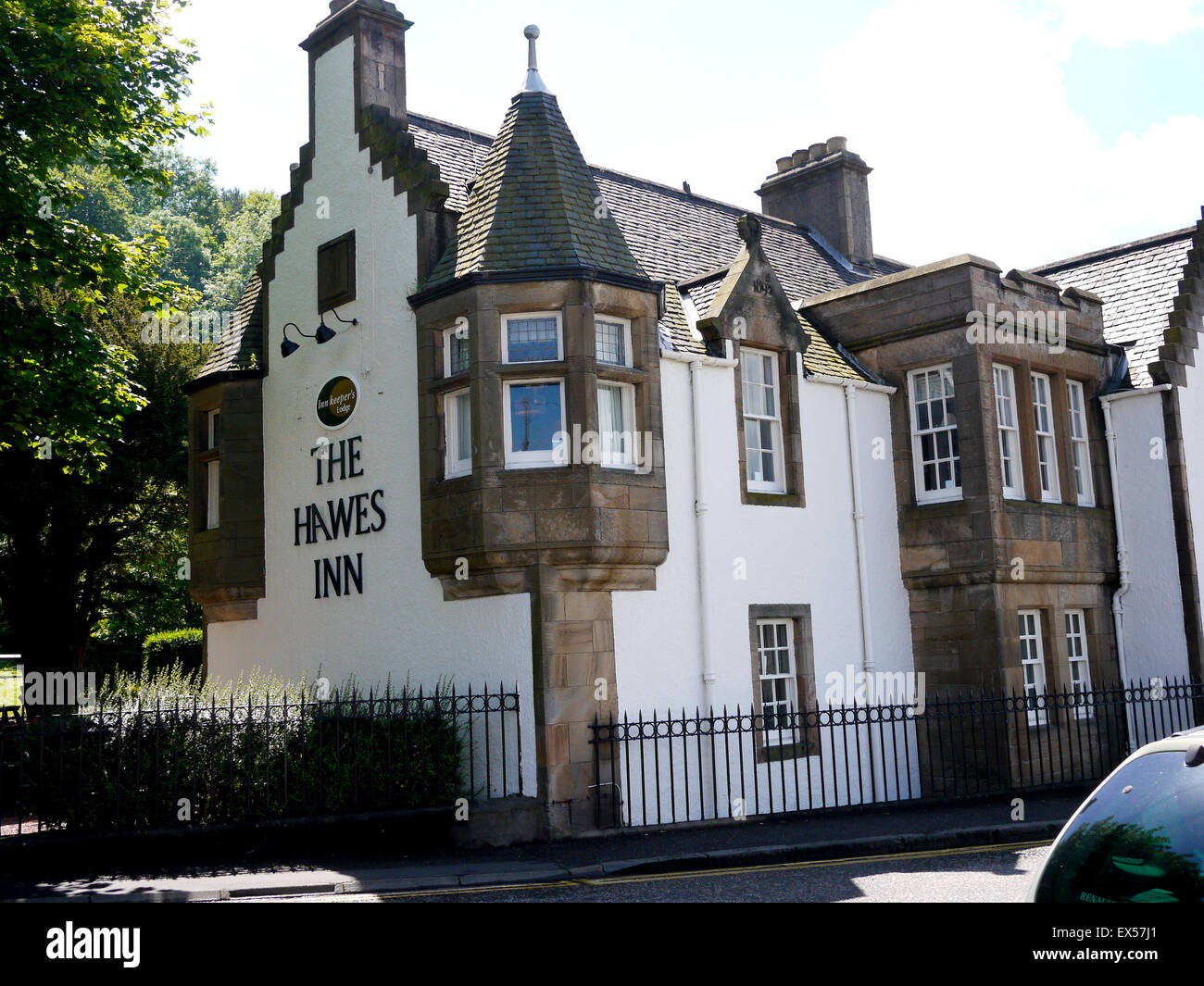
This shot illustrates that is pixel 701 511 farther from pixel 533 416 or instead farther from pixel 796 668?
pixel 796 668

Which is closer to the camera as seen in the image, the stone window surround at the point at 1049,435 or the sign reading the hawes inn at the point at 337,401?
the sign reading the hawes inn at the point at 337,401

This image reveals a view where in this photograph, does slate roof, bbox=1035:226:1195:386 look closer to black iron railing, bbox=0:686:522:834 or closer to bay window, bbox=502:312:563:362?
bay window, bbox=502:312:563:362

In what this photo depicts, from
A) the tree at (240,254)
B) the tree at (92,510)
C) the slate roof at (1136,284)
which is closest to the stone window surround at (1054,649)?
the slate roof at (1136,284)

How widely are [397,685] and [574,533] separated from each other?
3423mm

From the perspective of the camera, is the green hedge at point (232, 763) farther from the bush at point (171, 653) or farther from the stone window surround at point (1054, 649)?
the bush at point (171, 653)

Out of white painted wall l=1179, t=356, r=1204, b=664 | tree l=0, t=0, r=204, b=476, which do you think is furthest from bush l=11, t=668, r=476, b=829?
white painted wall l=1179, t=356, r=1204, b=664

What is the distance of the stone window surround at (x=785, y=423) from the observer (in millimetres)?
15609

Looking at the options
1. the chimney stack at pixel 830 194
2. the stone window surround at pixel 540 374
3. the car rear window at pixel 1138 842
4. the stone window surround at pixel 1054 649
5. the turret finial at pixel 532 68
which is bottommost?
the car rear window at pixel 1138 842

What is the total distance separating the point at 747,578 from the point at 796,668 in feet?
5.24

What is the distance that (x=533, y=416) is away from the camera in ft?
45.0

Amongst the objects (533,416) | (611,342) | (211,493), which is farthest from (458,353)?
(211,493)

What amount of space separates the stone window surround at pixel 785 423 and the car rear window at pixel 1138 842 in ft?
37.5
